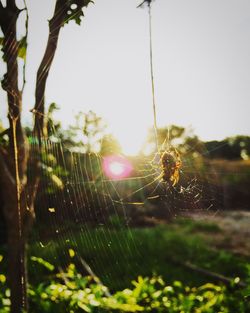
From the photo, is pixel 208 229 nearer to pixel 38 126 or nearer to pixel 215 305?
pixel 215 305

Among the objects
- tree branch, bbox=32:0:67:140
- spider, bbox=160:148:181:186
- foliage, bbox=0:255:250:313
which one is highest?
tree branch, bbox=32:0:67:140

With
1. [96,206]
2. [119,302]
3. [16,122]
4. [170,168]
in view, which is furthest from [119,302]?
[96,206]

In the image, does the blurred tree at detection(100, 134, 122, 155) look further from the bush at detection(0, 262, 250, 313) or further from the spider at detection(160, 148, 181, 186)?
the bush at detection(0, 262, 250, 313)

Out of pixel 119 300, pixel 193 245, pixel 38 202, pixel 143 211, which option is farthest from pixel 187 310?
pixel 143 211

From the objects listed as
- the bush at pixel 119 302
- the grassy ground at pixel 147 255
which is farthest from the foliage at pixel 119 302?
the grassy ground at pixel 147 255

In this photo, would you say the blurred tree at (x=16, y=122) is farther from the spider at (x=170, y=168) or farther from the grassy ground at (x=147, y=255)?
the grassy ground at (x=147, y=255)

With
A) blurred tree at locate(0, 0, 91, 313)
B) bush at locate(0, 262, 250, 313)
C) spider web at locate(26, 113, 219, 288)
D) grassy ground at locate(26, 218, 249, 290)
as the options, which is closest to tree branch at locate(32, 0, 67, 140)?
blurred tree at locate(0, 0, 91, 313)

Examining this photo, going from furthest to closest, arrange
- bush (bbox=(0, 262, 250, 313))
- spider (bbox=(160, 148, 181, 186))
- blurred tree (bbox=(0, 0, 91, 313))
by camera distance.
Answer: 1. spider (bbox=(160, 148, 181, 186))
2. bush (bbox=(0, 262, 250, 313))
3. blurred tree (bbox=(0, 0, 91, 313))

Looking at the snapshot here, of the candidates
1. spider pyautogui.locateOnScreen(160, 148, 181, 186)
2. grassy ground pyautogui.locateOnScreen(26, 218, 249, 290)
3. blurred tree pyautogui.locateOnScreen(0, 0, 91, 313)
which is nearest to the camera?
blurred tree pyautogui.locateOnScreen(0, 0, 91, 313)
